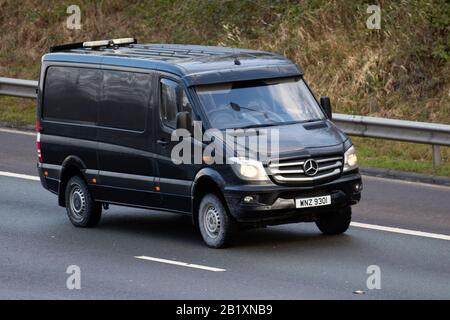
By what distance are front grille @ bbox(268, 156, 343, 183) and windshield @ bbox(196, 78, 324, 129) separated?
2.65 feet

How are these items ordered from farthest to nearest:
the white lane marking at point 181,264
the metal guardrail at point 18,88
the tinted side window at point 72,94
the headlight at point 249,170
→ the metal guardrail at point 18,88 → the tinted side window at point 72,94 → the headlight at point 249,170 → the white lane marking at point 181,264

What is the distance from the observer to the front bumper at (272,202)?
15852 millimetres

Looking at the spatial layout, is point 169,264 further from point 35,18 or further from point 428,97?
point 35,18

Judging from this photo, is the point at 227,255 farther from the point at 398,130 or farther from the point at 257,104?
the point at 398,130

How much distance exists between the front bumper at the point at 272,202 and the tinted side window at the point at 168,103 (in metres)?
1.34

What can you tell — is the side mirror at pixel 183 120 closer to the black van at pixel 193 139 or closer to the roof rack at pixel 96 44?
the black van at pixel 193 139

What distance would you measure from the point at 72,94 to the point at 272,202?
3.67m

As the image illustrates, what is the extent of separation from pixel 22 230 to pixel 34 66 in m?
12.1

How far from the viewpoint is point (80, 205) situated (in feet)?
59.8

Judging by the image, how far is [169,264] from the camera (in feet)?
51.3

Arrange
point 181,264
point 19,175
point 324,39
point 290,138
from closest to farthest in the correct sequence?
point 181,264
point 290,138
point 19,175
point 324,39

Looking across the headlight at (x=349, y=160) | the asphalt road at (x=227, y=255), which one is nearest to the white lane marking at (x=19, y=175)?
the asphalt road at (x=227, y=255)

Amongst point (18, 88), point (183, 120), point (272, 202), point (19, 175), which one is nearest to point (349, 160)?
point (272, 202)
